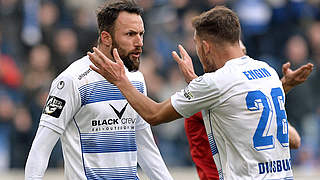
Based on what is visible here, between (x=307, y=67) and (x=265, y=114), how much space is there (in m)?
1.04

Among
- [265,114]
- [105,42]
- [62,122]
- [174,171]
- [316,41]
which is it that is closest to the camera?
[265,114]

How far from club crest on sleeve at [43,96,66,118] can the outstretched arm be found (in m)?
0.45

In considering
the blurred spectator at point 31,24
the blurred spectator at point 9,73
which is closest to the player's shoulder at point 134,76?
the blurred spectator at point 9,73

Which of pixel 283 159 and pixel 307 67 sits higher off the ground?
pixel 307 67

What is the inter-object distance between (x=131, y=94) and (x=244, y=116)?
836mm

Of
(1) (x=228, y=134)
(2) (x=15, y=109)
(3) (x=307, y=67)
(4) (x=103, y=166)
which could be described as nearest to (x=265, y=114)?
(1) (x=228, y=134)

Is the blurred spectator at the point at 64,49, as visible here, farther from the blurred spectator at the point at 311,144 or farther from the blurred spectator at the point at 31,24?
the blurred spectator at the point at 311,144

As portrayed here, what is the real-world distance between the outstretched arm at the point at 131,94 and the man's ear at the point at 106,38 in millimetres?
632

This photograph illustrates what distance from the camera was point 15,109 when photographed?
10648 millimetres

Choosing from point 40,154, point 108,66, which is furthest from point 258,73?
point 40,154

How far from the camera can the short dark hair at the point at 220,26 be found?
498 cm

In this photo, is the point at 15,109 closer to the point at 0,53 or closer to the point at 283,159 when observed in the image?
the point at 0,53

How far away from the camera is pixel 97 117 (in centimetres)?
545

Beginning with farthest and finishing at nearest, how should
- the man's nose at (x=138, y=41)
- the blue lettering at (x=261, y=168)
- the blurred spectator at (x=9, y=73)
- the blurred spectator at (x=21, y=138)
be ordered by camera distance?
the blurred spectator at (x=9, y=73) < the blurred spectator at (x=21, y=138) < the man's nose at (x=138, y=41) < the blue lettering at (x=261, y=168)
